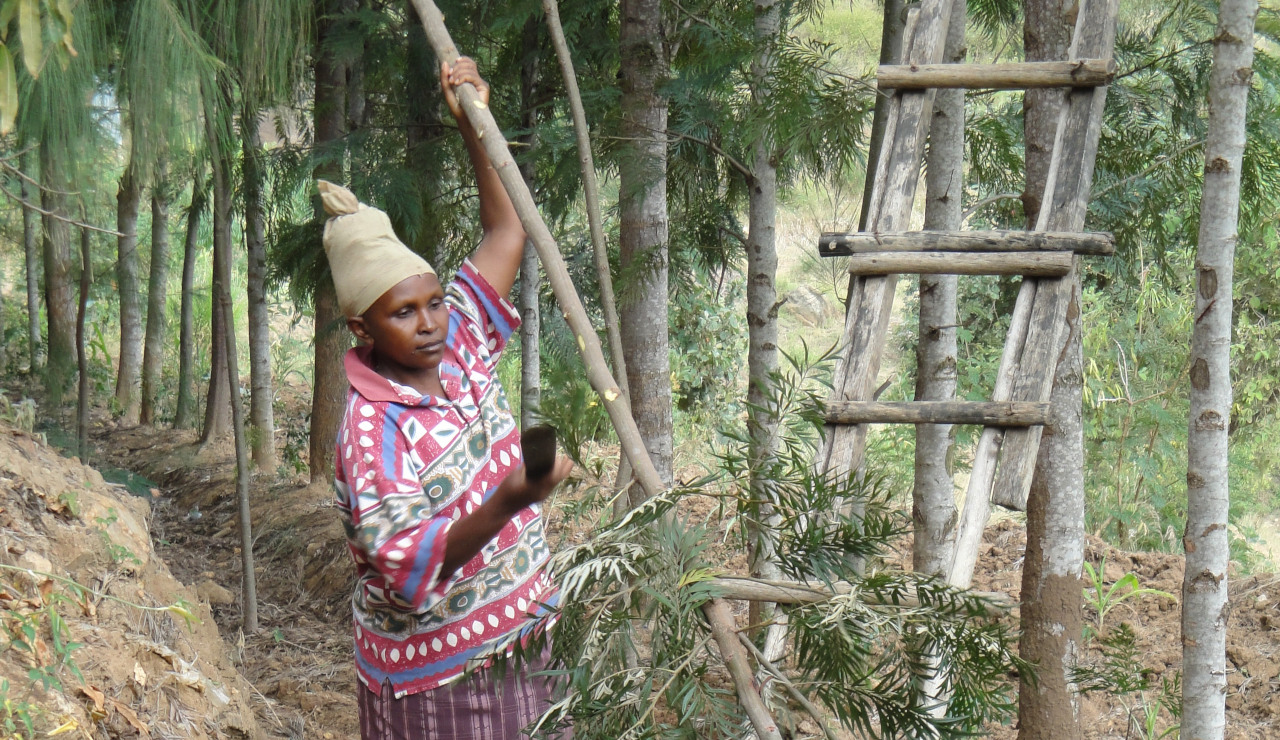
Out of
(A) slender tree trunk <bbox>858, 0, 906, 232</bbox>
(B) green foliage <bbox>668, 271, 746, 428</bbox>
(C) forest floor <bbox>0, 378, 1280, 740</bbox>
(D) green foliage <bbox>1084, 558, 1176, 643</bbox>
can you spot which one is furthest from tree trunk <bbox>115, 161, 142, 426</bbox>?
(D) green foliage <bbox>1084, 558, 1176, 643</bbox>

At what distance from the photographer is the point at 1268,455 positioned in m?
7.21

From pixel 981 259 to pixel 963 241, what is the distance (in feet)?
0.17

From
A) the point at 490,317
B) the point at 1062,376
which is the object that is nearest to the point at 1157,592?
the point at 1062,376

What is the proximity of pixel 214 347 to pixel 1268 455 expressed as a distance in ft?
25.2

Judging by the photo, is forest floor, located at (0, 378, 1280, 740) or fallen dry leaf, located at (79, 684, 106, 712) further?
forest floor, located at (0, 378, 1280, 740)

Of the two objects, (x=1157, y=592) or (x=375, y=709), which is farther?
(x=1157, y=592)

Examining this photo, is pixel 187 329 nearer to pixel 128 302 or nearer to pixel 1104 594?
pixel 128 302

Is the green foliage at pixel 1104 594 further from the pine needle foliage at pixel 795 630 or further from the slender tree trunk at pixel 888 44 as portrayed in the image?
the pine needle foliage at pixel 795 630

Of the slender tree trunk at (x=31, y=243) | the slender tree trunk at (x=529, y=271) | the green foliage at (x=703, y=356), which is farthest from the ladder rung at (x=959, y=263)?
the green foliage at (x=703, y=356)

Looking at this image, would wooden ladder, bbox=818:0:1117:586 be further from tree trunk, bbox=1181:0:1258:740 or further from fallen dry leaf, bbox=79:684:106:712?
fallen dry leaf, bbox=79:684:106:712

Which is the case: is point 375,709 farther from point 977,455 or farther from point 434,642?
point 977,455

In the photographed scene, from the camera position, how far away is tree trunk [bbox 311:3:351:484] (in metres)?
5.62

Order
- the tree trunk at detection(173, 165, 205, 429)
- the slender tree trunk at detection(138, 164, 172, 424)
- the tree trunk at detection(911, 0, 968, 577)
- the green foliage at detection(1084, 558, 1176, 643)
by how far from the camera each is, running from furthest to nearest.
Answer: the slender tree trunk at detection(138, 164, 172, 424), the tree trunk at detection(173, 165, 205, 429), the green foliage at detection(1084, 558, 1176, 643), the tree trunk at detection(911, 0, 968, 577)

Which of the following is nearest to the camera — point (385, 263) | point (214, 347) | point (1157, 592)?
point (385, 263)
